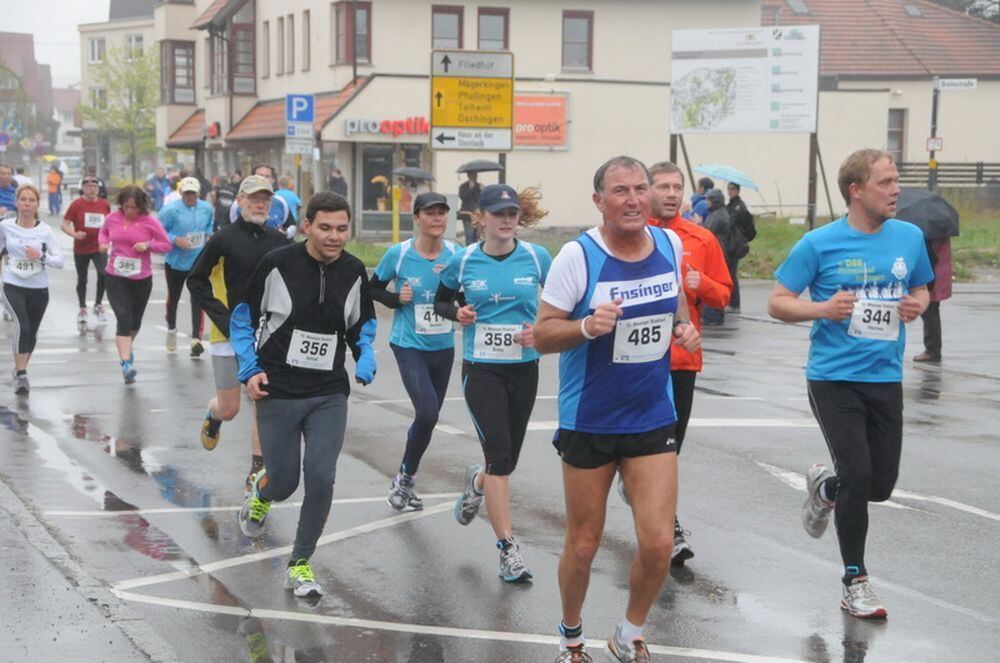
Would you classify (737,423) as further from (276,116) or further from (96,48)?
(96,48)

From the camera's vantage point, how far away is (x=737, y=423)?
12305 millimetres

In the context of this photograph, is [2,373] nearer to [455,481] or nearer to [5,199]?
[455,481]

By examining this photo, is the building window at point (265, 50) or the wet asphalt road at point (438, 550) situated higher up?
the building window at point (265, 50)

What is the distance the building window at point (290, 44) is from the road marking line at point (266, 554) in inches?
1684

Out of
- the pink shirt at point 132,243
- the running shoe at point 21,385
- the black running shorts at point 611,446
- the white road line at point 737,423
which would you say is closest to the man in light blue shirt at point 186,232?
the pink shirt at point 132,243

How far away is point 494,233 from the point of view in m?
7.99

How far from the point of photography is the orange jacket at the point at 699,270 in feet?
24.9

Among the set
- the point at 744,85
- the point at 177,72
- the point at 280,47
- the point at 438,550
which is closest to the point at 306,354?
the point at 438,550

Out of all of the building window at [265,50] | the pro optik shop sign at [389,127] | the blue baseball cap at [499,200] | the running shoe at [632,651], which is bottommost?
the running shoe at [632,651]

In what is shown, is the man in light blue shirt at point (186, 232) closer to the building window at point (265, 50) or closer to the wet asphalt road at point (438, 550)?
the wet asphalt road at point (438, 550)

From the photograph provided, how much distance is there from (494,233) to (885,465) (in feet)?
7.41

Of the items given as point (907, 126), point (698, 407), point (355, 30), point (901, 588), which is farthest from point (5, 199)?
point (907, 126)

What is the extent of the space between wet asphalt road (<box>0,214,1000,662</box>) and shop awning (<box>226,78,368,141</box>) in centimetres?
3059

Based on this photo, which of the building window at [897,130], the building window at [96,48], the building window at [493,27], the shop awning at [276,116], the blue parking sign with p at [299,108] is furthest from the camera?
the building window at [96,48]
